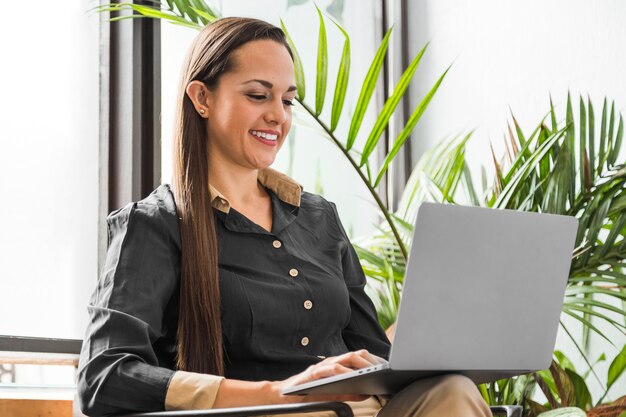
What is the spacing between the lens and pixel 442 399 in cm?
125

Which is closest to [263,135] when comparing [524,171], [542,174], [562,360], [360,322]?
[360,322]

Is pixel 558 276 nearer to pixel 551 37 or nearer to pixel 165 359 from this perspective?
pixel 165 359

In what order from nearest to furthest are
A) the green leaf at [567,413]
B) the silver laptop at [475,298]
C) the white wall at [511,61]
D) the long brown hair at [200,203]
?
the silver laptop at [475,298], the long brown hair at [200,203], the green leaf at [567,413], the white wall at [511,61]

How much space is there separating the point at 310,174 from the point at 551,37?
935 mm

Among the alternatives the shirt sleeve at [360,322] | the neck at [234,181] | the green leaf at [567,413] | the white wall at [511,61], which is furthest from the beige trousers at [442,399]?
the white wall at [511,61]

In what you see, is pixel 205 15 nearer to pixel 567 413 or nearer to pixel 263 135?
pixel 263 135

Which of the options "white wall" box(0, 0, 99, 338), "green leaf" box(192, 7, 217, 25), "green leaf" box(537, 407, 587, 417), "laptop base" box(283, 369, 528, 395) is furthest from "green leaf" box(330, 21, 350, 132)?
"laptop base" box(283, 369, 528, 395)

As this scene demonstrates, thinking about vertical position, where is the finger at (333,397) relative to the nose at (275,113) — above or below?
below

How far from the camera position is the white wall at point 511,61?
279 centimetres

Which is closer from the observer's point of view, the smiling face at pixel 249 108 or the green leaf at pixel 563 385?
the smiling face at pixel 249 108

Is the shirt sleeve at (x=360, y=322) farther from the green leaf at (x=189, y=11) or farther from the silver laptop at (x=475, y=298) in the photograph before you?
the green leaf at (x=189, y=11)

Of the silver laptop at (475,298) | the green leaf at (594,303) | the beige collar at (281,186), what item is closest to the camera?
the silver laptop at (475,298)

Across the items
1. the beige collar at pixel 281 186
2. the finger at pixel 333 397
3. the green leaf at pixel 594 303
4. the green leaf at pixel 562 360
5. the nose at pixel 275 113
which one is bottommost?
the green leaf at pixel 562 360

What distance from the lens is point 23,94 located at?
7.55 ft
